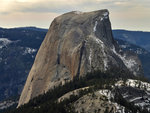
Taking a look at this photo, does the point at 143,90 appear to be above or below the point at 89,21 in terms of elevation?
below

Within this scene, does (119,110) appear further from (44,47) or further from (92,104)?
(44,47)

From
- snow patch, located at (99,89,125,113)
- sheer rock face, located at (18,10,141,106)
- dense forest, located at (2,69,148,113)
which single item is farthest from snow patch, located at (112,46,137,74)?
snow patch, located at (99,89,125,113)

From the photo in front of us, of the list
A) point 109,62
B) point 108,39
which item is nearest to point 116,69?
point 109,62

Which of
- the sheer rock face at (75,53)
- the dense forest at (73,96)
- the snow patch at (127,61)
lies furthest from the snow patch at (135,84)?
the snow patch at (127,61)

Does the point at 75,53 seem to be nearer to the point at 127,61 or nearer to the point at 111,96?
the point at 127,61

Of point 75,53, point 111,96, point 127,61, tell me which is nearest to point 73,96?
point 111,96

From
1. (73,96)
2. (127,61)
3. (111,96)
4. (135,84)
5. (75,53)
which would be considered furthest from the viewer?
(127,61)

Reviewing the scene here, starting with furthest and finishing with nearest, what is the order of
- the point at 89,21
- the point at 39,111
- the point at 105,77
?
the point at 89,21 → the point at 105,77 → the point at 39,111

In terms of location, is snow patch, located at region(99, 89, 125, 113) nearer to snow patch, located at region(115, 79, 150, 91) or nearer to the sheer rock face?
snow patch, located at region(115, 79, 150, 91)
